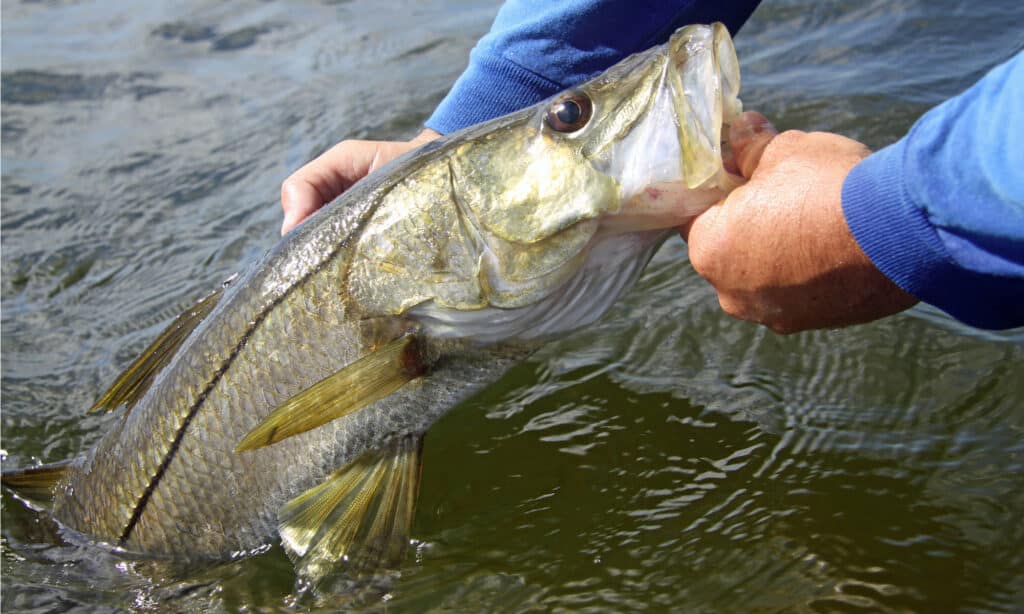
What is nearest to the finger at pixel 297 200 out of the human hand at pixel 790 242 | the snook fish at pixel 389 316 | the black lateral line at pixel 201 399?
the snook fish at pixel 389 316

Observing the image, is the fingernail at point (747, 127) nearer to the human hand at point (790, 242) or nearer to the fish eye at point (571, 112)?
the human hand at point (790, 242)

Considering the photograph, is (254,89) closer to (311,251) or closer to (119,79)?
(119,79)

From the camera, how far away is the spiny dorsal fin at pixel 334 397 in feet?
7.57

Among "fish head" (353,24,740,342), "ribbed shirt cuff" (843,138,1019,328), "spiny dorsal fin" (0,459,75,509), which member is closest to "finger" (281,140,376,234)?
"fish head" (353,24,740,342)

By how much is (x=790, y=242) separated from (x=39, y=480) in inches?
97.6

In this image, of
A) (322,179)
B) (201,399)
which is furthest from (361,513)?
(322,179)

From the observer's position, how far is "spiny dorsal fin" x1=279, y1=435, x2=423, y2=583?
259 cm

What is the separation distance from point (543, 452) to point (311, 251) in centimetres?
116

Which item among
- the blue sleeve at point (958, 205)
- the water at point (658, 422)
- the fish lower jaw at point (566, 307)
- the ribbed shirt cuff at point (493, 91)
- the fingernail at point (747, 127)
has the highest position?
the ribbed shirt cuff at point (493, 91)

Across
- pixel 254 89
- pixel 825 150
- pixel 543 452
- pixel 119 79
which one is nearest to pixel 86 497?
pixel 543 452

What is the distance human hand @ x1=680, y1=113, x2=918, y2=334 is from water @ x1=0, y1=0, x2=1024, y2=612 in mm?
832

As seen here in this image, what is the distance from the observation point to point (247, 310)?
99.3 inches

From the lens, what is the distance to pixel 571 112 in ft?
6.88

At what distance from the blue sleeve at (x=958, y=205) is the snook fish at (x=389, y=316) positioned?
1.07 feet
